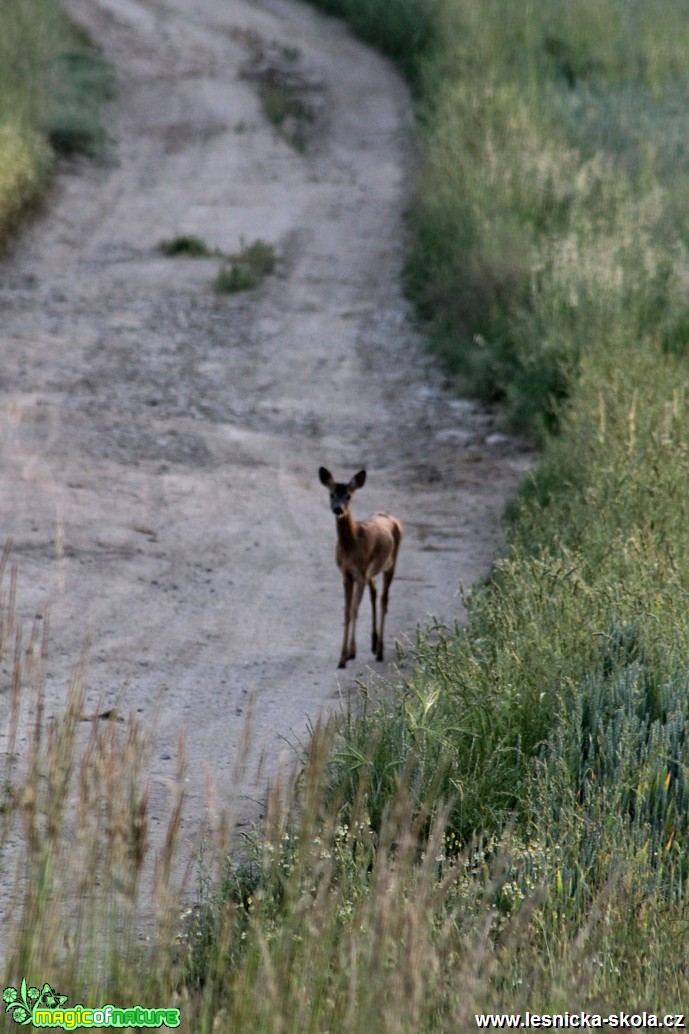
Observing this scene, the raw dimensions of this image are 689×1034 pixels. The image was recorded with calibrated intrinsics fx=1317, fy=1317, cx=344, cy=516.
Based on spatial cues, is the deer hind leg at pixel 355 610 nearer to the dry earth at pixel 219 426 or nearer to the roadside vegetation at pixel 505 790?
the dry earth at pixel 219 426

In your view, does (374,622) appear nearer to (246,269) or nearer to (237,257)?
(246,269)

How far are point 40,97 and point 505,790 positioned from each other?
58.6 feet

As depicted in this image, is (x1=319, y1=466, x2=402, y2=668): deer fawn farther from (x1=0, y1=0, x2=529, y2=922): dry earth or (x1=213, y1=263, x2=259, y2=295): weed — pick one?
(x1=213, y1=263, x2=259, y2=295): weed

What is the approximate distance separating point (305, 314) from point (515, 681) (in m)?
11.1

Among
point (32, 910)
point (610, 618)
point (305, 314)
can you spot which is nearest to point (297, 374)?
point (305, 314)

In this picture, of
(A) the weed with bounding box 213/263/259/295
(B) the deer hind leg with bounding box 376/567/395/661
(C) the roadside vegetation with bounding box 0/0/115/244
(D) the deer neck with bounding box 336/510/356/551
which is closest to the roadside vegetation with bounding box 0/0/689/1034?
(B) the deer hind leg with bounding box 376/567/395/661

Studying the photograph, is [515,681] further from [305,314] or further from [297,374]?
[305,314]

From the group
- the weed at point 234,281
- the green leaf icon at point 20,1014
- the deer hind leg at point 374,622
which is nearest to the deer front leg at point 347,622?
the deer hind leg at point 374,622

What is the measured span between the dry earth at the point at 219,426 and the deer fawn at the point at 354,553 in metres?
0.17

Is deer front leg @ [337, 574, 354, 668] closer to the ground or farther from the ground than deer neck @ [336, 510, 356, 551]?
closer to the ground

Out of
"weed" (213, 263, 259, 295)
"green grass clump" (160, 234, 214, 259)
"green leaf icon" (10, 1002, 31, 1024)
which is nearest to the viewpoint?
"green leaf icon" (10, 1002, 31, 1024)

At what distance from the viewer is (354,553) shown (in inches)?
299

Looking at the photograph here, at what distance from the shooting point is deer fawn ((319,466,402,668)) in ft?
24.5

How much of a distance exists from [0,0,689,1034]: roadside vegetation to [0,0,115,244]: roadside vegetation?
7.07m
